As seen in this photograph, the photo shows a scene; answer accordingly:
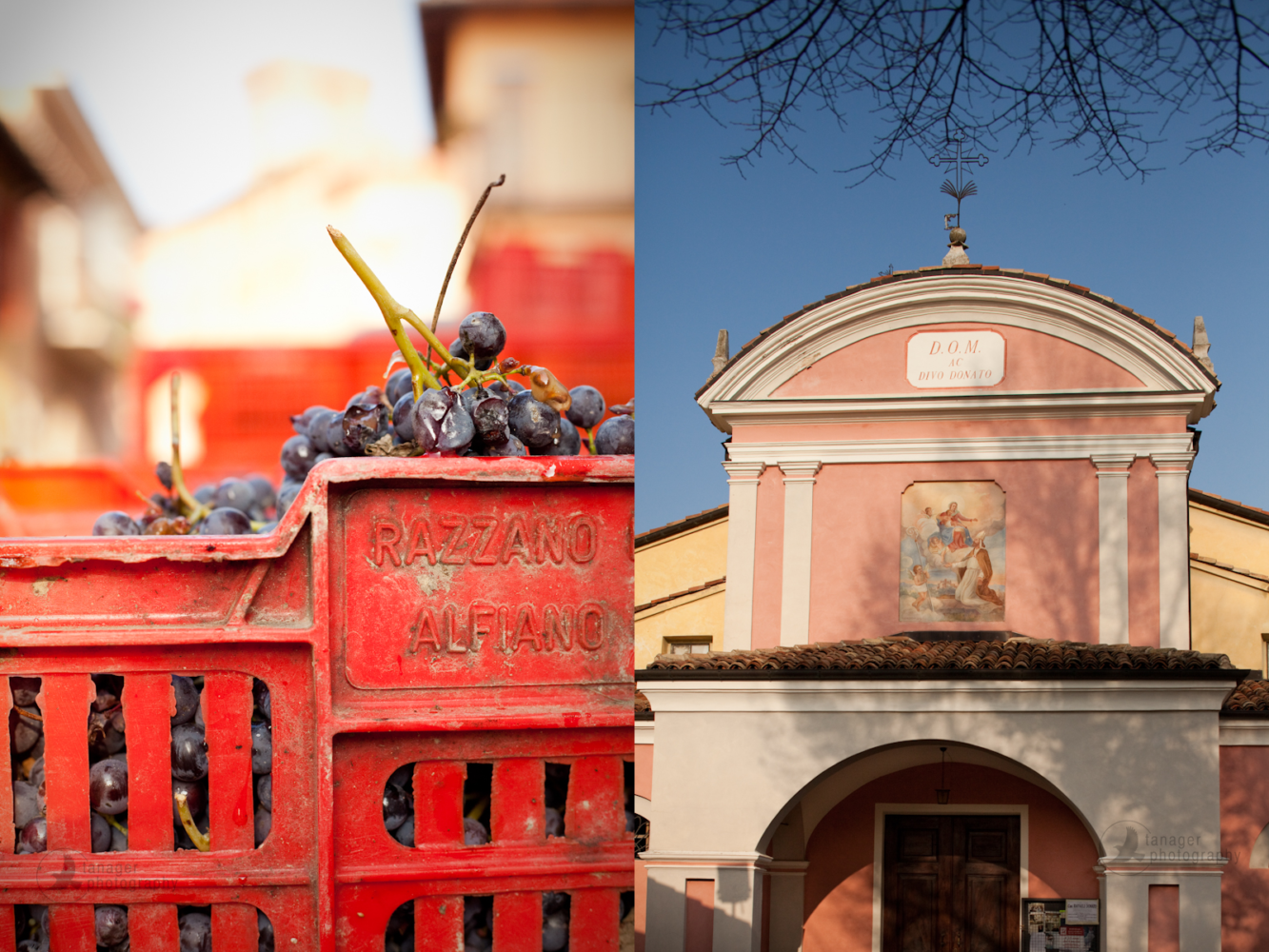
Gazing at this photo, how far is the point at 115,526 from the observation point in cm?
174

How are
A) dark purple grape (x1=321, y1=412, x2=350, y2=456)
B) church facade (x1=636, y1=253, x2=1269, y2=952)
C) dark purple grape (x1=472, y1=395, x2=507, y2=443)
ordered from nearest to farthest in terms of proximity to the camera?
dark purple grape (x1=472, y1=395, x2=507, y2=443) < dark purple grape (x1=321, y1=412, x2=350, y2=456) < church facade (x1=636, y1=253, x2=1269, y2=952)

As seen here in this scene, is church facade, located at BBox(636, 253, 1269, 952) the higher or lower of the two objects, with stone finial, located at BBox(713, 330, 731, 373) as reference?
lower

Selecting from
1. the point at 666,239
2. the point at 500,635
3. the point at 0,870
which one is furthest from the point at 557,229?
the point at 0,870

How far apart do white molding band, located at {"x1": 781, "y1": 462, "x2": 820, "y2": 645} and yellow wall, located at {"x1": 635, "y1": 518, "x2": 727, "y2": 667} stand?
0.15 meters

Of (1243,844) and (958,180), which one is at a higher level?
(958,180)

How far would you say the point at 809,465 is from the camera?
9.11 feet

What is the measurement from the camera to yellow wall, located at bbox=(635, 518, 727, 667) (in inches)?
106

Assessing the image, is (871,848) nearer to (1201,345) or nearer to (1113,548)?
(1113,548)

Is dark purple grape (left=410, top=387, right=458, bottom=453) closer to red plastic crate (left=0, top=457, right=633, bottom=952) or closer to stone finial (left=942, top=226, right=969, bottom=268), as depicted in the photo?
red plastic crate (left=0, top=457, right=633, bottom=952)

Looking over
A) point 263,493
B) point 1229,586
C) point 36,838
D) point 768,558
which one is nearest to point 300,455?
point 263,493

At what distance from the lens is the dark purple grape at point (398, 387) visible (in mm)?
1688

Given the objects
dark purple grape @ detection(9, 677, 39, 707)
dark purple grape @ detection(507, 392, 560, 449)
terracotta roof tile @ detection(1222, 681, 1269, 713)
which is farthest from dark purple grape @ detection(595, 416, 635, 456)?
terracotta roof tile @ detection(1222, 681, 1269, 713)

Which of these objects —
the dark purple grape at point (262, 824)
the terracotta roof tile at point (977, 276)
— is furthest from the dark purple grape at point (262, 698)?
the terracotta roof tile at point (977, 276)

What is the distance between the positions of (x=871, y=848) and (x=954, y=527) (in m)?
0.84
